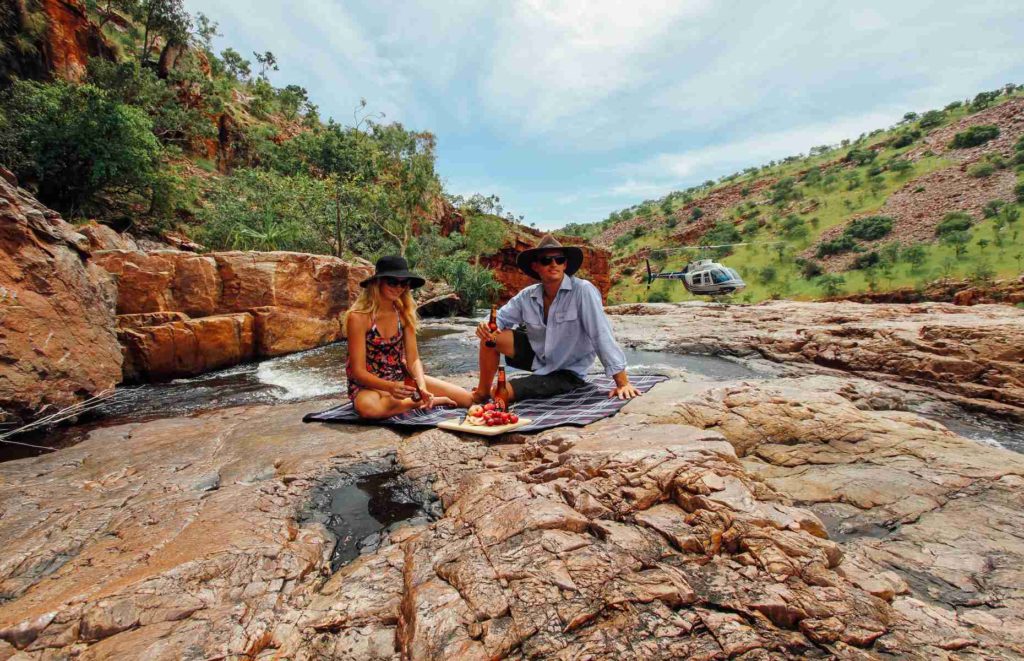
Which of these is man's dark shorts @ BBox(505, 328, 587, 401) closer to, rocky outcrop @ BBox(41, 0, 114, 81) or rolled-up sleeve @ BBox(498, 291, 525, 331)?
rolled-up sleeve @ BBox(498, 291, 525, 331)

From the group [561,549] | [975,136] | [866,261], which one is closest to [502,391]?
[561,549]

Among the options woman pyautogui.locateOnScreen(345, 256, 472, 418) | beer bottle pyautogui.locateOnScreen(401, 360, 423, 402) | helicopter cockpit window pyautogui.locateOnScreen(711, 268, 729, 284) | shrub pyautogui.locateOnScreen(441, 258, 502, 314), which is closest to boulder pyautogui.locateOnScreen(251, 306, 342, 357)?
woman pyautogui.locateOnScreen(345, 256, 472, 418)

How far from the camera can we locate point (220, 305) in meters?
8.57

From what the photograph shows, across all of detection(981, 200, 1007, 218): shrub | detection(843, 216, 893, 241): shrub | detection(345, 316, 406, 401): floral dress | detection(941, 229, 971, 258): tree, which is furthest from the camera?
detection(843, 216, 893, 241): shrub

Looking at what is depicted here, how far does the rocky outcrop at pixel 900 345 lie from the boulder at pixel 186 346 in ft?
27.5

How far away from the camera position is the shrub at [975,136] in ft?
143

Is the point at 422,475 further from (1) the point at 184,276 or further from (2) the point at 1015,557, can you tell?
(1) the point at 184,276

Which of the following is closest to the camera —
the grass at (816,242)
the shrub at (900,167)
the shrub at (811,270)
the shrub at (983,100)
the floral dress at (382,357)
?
the floral dress at (382,357)

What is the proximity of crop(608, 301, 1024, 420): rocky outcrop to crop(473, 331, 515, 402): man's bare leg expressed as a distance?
533cm

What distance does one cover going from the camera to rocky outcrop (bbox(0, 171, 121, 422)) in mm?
4191

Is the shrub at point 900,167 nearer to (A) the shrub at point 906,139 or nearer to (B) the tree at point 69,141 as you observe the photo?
(A) the shrub at point 906,139

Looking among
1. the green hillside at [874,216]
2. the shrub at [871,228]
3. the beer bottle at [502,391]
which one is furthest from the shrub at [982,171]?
the beer bottle at [502,391]

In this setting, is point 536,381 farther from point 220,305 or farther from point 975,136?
point 975,136

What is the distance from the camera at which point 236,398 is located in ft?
19.3
